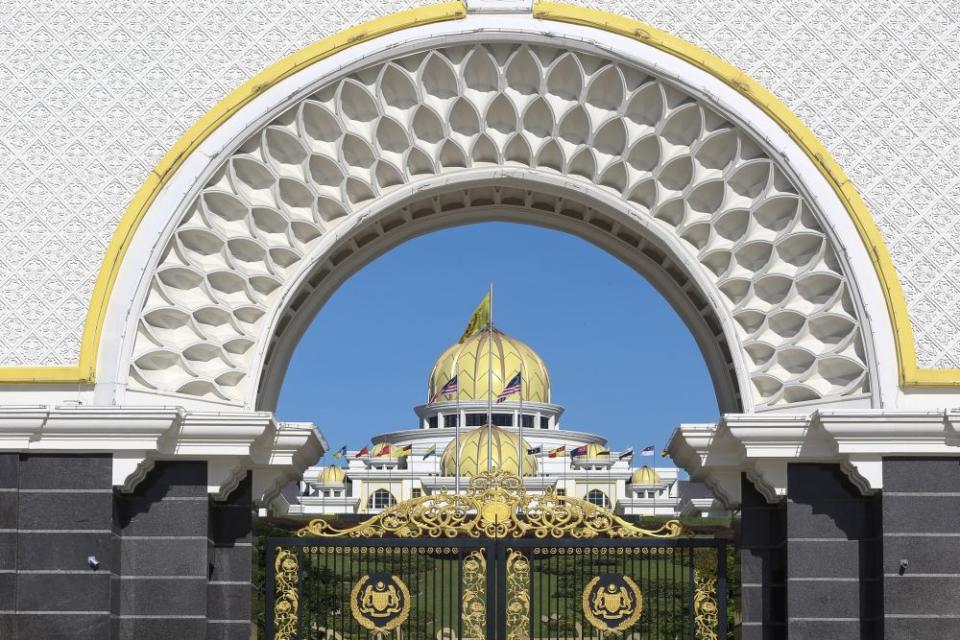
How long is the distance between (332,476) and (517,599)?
137 ft

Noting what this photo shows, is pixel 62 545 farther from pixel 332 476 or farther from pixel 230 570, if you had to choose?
pixel 332 476

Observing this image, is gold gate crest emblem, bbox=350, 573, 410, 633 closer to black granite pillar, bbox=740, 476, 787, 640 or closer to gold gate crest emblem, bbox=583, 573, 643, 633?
gold gate crest emblem, bbox=583, 573, 643, 633

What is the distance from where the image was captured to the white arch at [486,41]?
10273mm

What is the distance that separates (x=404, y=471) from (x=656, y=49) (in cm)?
3933

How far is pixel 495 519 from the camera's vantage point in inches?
423

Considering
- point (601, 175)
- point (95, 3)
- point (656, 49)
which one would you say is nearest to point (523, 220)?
point (601, 175)

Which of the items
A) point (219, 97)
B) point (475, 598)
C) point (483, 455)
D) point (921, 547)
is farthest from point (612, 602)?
point (483, 455)

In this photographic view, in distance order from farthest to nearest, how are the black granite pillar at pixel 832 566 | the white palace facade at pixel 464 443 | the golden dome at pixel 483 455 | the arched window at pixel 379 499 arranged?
the arched window at pixel 379 499 < the white palace facade at pixel 464 443 < the golden dome at pixel 483 455 < the black granite pillar at pixel 832 566

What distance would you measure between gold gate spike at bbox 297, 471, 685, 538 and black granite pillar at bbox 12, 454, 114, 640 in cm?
151

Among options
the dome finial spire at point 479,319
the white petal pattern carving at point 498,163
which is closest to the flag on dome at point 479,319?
the dome finial spire at point 479,319

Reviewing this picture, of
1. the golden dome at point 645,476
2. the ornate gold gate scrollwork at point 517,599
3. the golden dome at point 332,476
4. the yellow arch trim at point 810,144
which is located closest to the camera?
the yellow arch trim at point 810,144

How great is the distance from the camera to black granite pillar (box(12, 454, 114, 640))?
9750 millimetres

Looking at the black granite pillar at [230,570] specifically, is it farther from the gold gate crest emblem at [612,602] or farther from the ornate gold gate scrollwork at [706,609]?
the ornate gold gate scrollwork at [706,609]

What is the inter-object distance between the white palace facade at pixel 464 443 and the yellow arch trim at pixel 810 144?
106ft
